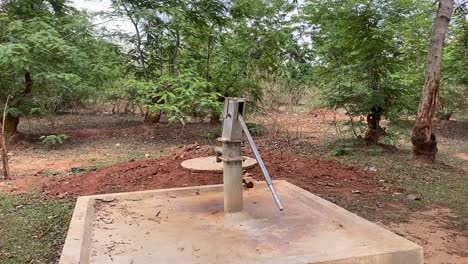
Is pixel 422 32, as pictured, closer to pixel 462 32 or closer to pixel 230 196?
pixel 462 32

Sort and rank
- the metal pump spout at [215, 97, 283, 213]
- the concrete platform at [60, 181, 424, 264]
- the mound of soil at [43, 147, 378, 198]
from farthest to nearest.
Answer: the mound of soil at [43, 147, 378, 198] → the metal pump spout at [215, 97, 283, 213] → the concrete platform at [60, 181, 424, 264]

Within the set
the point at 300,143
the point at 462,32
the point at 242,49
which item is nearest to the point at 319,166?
the point at 300,143

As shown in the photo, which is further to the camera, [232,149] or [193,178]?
[193,178]

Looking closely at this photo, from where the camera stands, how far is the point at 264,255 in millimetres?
2289

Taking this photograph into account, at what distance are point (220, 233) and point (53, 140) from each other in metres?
6.52

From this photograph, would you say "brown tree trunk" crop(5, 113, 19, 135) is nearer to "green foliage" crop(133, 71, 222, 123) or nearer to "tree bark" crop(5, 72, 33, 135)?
"tree bark" crop(5, 72, 33, 135)

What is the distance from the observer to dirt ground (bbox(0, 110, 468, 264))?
3.68 m

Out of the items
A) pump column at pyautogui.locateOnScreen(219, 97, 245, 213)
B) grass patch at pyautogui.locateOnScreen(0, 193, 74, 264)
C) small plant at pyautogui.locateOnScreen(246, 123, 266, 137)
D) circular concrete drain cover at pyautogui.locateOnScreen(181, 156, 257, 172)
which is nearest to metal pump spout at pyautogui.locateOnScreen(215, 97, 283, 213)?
pump column at pyautogui.locateOnScreen(219, 97, 245, 213)

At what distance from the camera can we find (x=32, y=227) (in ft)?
11.7

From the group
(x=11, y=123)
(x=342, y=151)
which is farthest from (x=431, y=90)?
(x=11, y=123)

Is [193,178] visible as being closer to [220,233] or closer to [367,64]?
[220,233]

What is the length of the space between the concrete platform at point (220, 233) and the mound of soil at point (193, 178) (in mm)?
1108

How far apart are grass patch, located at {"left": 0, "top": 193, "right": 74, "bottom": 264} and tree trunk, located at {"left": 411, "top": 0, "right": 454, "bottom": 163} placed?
5018 mm

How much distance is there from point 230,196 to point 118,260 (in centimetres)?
90
